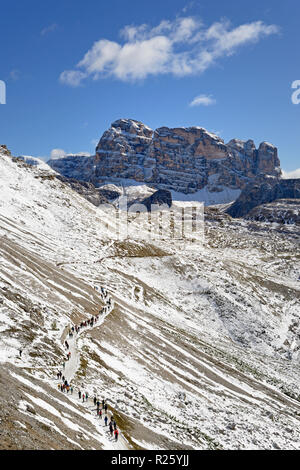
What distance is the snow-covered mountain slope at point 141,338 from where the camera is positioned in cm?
3008

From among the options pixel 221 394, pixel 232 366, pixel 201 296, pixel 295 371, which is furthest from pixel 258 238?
pixel 221 394

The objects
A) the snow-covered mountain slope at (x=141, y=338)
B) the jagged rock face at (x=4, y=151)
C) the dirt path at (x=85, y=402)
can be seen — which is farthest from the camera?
the jagged rock face at (x=4, y=151)

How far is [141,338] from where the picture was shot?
5691 cm

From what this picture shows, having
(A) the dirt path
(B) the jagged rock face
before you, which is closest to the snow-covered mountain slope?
(A) the dirt path

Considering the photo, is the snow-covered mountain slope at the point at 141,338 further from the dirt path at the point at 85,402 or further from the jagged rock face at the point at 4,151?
the jagged rock face at the point at 4,151

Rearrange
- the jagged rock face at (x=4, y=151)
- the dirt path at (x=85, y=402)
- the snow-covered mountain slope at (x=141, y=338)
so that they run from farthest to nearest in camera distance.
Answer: the jagged rock face at (x=4, y=151), the snow-covered mountain slope at (x=141, y=338), the dirt path at (x=85, y=402)

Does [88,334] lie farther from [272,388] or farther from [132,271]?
[132,271]

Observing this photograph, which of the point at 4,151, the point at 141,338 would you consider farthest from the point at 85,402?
the point at 4,151

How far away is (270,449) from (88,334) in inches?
1104

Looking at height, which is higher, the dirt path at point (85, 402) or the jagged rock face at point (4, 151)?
the jagged rock face at point (4, 151)

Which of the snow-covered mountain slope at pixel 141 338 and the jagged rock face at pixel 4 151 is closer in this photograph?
the snow-covered mountain slope at pixel 141 338

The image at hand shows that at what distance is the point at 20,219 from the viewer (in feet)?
342

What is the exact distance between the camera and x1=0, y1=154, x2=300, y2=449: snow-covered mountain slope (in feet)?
98.7

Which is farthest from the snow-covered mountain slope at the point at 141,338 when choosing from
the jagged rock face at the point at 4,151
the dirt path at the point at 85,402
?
the jagged rock face at the point at 4,151
